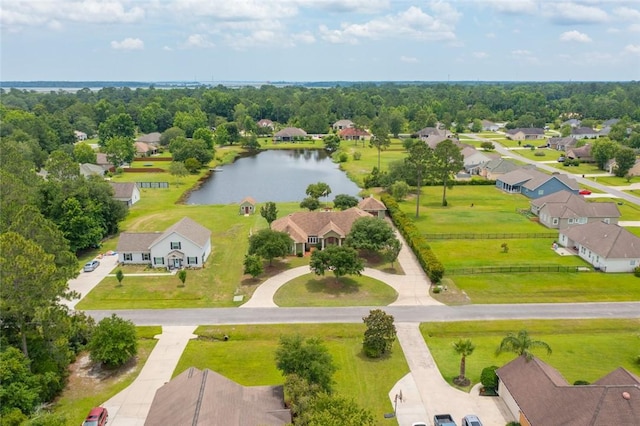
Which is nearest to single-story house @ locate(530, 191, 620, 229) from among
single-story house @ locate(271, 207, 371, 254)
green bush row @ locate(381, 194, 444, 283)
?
green bush row @ locate(381, 194, 444, 283)

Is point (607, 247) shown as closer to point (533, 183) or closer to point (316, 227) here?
point (316, 227)

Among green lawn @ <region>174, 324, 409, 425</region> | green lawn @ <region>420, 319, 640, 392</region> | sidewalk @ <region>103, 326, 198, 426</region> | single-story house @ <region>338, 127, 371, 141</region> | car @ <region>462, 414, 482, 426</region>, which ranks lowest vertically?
sidewalk @ <region>103, 326, 198, 426</region>

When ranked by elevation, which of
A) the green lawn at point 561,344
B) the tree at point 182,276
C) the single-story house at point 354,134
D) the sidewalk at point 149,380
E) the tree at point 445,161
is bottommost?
the sidewalk at point 149,380

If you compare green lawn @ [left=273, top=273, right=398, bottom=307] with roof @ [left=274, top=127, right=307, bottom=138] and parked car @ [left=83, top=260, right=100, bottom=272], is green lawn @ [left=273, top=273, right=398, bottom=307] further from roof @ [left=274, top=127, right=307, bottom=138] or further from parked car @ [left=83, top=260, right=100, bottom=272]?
roof @ [left=274, top=127, right=307, bottom=138]

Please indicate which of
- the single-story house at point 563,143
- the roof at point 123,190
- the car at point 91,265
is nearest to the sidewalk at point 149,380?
the car at point 91,265

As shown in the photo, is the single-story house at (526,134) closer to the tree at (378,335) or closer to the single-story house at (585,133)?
the single-story house at (585,133)

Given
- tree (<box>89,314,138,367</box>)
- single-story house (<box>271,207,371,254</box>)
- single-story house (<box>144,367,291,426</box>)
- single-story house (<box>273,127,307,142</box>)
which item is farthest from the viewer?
single-story house (<box>273,127,307,142</box>)

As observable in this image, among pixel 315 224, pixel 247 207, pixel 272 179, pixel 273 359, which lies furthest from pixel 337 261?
pixel 272 179

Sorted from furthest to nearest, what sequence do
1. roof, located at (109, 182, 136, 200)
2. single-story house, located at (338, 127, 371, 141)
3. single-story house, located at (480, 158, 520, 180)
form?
single-story house, located at (338, 127, 371, 141) → single-story house, located at (480, 158, 520, 180) → roof, located at (109, 182, 136, 200)
